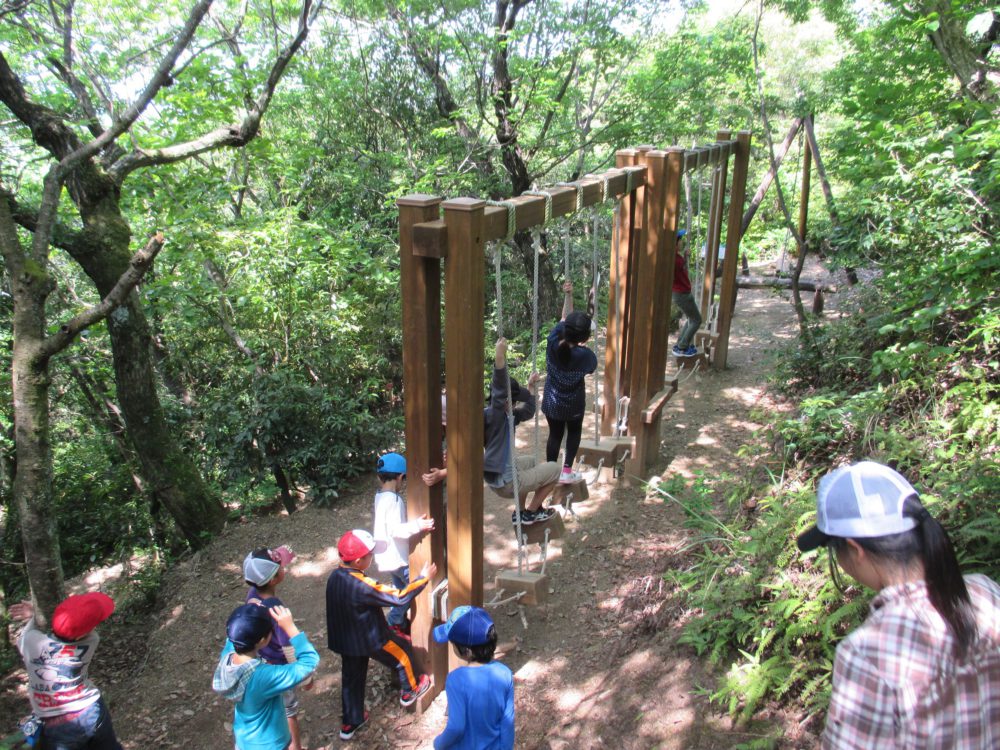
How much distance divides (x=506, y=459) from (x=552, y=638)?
1.34 m

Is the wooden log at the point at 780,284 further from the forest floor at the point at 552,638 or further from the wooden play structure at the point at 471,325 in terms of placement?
the wooden play structure at the point at 471,325

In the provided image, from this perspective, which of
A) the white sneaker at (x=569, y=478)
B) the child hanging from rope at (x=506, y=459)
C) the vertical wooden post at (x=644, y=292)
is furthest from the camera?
the vertical wooden post at (x=644, y=292)

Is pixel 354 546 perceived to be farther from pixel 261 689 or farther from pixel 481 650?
pixel 481 650

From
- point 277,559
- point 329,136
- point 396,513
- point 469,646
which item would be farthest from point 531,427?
point 329,136

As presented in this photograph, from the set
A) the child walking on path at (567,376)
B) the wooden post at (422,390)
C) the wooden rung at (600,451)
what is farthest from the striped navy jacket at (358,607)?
the wooden rung at (600,451)

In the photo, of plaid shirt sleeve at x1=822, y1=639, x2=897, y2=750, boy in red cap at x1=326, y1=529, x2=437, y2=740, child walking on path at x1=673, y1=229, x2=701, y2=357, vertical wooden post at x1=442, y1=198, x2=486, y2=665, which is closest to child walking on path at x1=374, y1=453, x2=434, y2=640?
boy in red cap at x1=326, y1=529, x2=437, y2=740

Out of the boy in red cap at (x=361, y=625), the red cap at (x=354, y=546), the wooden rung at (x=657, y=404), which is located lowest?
the boy in red cap at (x=361, y=625)

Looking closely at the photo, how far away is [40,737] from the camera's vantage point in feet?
10.3

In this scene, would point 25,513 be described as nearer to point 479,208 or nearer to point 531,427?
point 479,208

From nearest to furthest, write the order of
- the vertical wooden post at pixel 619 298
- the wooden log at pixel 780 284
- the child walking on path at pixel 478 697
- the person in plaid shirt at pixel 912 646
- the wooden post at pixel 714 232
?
the person in plaid shirt at pixel 912 646
the child walking on path at pixel 478 697
the vertical wooden post at pixel 619 298
the wooden post at pixel 714 232
the wooden log at pixel 780 284

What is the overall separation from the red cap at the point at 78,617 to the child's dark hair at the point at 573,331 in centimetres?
308

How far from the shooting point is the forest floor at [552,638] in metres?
3.71

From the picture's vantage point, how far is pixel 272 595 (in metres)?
3.53

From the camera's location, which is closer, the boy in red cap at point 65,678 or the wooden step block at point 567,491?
the boy in red cap at point 65,678
